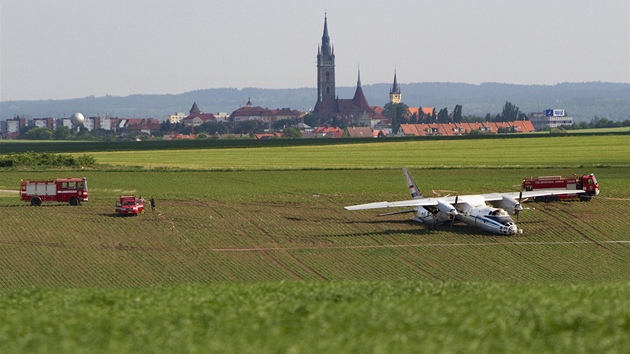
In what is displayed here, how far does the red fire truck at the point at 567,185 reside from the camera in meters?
76.6

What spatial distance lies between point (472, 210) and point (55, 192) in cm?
3013

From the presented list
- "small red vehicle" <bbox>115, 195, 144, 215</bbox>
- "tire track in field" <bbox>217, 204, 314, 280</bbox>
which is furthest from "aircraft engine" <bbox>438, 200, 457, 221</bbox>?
"small red vehicle" <bbox>115, 195, 144, 215</bbox>

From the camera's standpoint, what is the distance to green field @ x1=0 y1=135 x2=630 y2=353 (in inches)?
930

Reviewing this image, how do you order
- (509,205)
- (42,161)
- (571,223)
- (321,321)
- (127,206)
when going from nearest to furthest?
(321,321) < (571,223) < (127,206) < (509,205) < (42,161)

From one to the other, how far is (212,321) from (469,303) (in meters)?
6.94

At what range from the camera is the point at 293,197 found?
3132 inches

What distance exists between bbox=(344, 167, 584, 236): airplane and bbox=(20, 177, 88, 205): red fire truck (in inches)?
823

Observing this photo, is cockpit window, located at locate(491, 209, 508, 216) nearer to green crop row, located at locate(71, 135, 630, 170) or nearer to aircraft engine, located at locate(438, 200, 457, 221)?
aircraft engine, located at locate(438, 200, 457, 221)

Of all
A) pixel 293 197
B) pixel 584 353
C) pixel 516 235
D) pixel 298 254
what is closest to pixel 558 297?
pixel 584 353

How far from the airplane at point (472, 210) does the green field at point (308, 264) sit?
75cm

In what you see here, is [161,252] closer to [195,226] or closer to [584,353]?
[195,226]

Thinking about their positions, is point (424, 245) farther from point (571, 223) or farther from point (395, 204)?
point (571, 223)

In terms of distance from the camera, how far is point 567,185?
78.1 metres

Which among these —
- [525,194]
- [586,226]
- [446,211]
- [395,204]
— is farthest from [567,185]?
[395,204]
